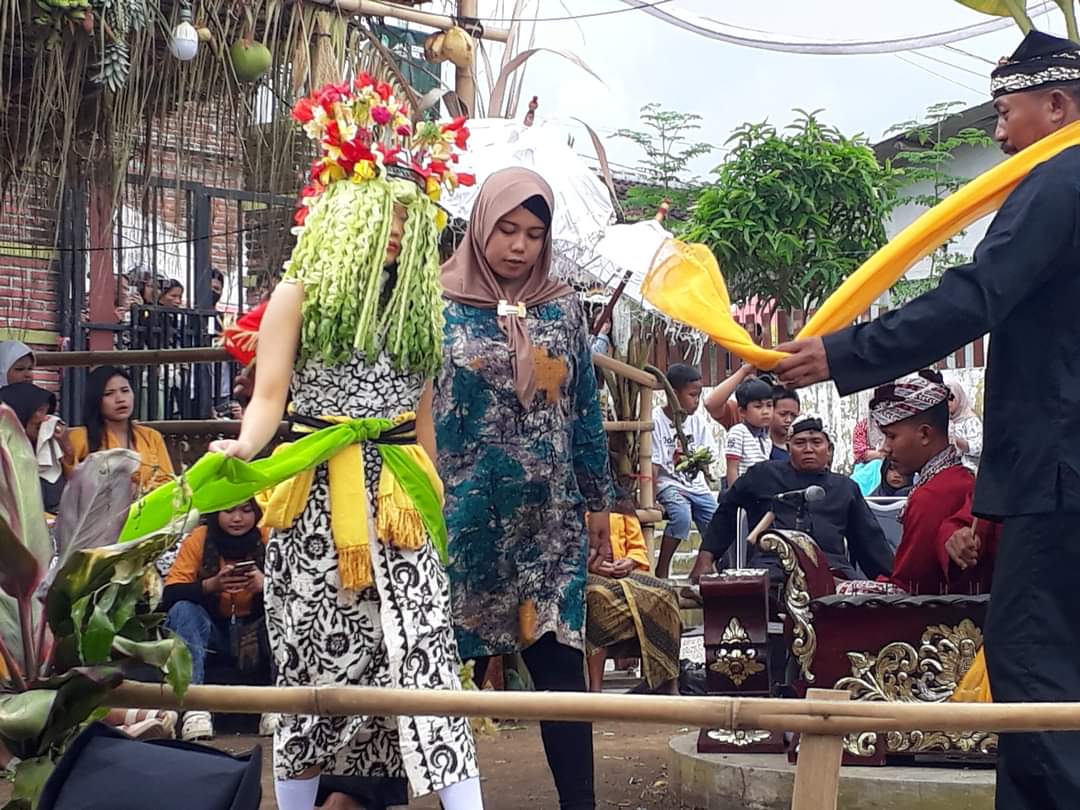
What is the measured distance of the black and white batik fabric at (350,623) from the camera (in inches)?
158

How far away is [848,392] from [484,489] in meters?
1.58

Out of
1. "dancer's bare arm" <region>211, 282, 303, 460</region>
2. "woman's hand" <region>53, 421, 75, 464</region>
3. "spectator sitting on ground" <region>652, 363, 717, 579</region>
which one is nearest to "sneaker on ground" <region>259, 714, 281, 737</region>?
"woman's hand" <region>53, 421, 75, 464</region>

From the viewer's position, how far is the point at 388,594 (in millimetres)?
4066

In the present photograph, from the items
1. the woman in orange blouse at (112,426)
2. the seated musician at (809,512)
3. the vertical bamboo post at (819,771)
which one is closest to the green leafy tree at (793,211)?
the seated musician at (809,512)

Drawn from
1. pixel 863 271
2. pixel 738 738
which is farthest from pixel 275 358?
pixel 738 738

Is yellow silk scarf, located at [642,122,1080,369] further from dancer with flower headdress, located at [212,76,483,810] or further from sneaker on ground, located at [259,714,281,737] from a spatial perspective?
sneaker on ground, located at [259,714,281,737]

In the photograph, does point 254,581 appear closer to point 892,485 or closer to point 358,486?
point 358,486

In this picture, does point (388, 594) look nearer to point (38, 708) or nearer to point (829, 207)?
point (38, 708)

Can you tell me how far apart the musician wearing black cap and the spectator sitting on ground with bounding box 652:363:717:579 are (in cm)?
664

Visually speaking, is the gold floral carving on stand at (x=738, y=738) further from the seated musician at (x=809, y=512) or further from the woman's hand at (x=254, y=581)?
the woman's hand at (x=254, y=581)

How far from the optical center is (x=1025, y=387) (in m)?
3.51

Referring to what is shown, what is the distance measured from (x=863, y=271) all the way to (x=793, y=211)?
10600 millimetres

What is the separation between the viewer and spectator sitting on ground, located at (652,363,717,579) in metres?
10.5

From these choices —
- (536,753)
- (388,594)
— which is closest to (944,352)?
(388,594)
